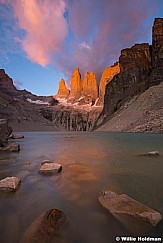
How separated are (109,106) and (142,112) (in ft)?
150

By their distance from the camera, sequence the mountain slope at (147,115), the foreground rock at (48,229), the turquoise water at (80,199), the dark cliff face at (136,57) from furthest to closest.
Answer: the dark cliff face at (136,57) → the mountain slope at (147,115) → the turquoise water at (80,199) → the foreground rock at (48,229)

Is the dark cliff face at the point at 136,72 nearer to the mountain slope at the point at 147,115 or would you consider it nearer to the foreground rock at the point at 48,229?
the mountain slope at the point at 147,115

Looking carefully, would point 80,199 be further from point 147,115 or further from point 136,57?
point 136,57

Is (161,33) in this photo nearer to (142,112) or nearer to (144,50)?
(144,50)

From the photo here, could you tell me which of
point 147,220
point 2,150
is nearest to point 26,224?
point 147,220

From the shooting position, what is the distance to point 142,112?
75500 mm

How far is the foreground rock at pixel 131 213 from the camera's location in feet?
13.8

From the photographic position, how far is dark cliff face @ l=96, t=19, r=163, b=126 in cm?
10331

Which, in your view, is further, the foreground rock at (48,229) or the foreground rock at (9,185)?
the foreground rock at (9,185)

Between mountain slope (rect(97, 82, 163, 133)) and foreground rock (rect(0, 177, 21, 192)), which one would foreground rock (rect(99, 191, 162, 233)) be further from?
mountain slope (rect(97, 82, 163, 133))

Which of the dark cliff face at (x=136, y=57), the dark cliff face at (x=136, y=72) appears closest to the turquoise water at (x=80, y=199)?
the dark cliff face at (x=136, y=72)

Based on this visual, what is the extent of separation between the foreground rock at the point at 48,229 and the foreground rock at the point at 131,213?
4.80ft

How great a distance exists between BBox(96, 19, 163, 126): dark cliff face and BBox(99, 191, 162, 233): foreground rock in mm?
99443

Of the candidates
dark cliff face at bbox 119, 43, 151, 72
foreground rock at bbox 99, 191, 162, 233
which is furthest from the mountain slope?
foreground rock at bbox 99, 191, 162, 233
